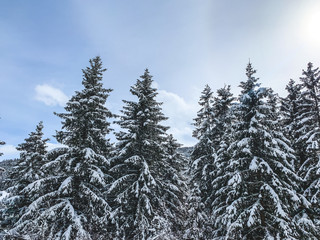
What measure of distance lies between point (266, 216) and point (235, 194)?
201 cm

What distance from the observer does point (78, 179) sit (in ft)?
47.1

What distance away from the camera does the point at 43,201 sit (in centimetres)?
1351

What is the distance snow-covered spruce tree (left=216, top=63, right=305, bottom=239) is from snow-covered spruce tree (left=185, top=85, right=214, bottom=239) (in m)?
3.93

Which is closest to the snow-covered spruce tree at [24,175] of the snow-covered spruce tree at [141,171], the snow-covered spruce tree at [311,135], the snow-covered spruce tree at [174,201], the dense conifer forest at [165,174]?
the dense conifer forest at [165,174]

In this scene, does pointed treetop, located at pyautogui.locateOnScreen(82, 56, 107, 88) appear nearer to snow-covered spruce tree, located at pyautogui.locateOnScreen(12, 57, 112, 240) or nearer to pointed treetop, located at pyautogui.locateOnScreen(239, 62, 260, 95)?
snow-covered spruce tree, located at pyautogui.locateOnScreen(12, 57, 112, 240)

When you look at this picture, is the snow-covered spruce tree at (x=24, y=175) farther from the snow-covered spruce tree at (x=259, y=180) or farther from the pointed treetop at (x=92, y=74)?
the snow-covered spruce tree at (x=259, y=180)

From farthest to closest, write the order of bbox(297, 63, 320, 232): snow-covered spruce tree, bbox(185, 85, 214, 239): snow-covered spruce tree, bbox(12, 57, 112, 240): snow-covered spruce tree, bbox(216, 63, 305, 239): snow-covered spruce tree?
bbox(185, 85, 214, 239): snow-covered spruce tree → bbox(297, 63, 320, 232): snow-covered spruce tree → bbox(12, 57, 112, 240): snow-covered spruce tree → bbox(216, 63, 305, 239): snow-covered spruce tree

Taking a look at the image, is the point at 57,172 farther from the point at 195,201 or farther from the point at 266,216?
the point at 266,216

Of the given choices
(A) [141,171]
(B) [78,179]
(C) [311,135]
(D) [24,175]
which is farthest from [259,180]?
(D) [24,175]

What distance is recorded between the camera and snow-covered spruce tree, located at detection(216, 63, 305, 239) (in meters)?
11.2

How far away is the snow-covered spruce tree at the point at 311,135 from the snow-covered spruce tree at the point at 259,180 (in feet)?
7.26

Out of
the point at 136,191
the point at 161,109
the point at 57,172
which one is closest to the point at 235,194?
the point at 136,191

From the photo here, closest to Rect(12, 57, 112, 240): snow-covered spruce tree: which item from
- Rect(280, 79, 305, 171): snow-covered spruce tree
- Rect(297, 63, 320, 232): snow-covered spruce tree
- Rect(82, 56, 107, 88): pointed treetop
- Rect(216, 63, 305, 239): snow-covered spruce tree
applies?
Rect(82, 56, 107, 88): pointed treetop

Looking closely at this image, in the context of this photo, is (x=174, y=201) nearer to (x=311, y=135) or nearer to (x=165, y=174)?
(x=165, y=174)
